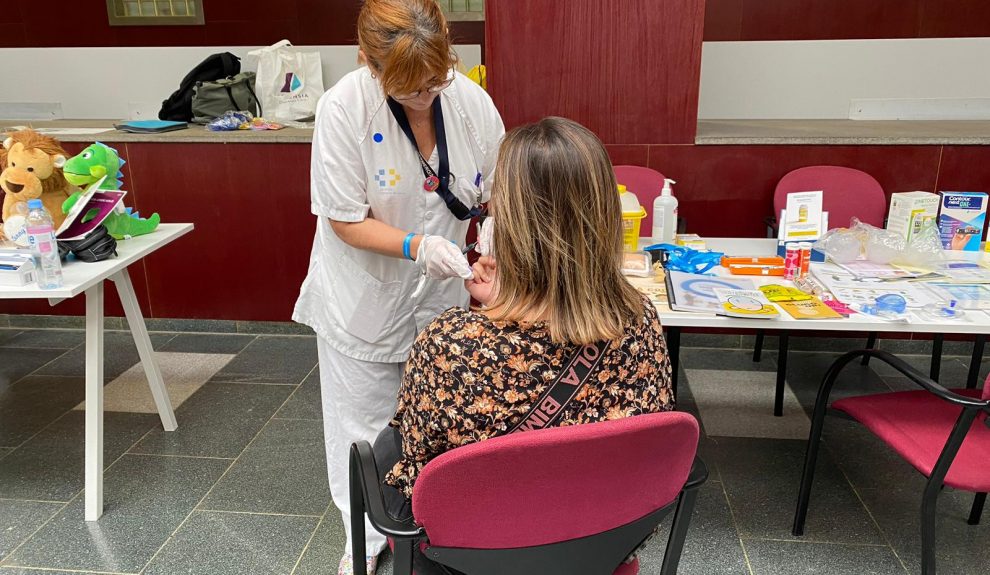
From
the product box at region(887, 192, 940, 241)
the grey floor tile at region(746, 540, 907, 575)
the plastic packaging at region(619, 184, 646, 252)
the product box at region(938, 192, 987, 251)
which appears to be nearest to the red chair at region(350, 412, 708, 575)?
the grey floor tile at region(746, 540, 907, 575)

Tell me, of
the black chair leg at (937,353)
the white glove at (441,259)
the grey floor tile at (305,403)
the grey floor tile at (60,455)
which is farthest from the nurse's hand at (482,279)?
the black chair leg at (937,353)

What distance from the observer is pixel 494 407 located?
110 cm

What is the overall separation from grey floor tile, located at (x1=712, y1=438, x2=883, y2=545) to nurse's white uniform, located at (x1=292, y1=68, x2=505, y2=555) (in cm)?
108

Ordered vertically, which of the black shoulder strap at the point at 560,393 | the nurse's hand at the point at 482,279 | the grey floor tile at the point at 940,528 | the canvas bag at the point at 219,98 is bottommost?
the grey floor tile at the point at 940,528

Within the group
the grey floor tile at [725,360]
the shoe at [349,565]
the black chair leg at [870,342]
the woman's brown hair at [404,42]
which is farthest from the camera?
the grey floor tile at [725,360]

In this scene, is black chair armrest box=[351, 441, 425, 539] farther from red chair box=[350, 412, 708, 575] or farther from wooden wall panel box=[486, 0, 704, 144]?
wooden wall panel box=[486, 0, 704, 144]

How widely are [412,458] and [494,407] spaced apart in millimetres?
234

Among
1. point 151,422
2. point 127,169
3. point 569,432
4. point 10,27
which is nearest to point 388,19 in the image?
point 569,432

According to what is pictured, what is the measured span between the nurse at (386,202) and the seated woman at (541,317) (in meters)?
0.35

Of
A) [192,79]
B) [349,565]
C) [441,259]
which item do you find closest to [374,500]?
[441,259]

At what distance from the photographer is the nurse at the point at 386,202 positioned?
4.57 ft

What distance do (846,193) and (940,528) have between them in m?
1.31

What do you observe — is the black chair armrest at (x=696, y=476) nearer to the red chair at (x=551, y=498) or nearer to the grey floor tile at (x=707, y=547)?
the red chair at (x=551, y=498)

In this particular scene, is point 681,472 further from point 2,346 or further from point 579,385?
point 2,346
